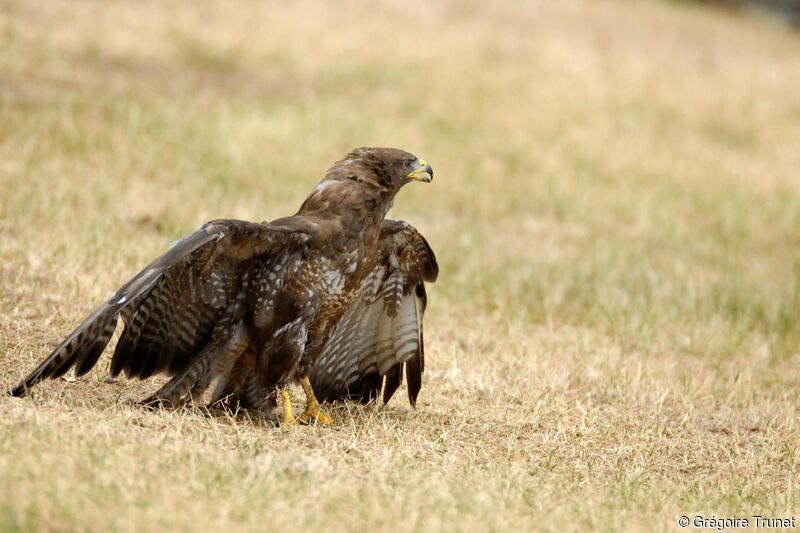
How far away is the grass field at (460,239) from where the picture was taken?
14.2ft

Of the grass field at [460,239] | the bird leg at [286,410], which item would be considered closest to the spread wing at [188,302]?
the grass field at [460,239]

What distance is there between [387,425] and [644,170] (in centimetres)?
851

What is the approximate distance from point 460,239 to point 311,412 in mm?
5035

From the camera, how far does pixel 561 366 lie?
Answer: 6.86 m

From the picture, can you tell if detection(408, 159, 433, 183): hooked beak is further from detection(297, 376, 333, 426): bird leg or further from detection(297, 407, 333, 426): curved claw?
detection(297, 407, 333, 426): curved claw

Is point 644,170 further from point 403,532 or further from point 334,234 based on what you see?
point 403,532

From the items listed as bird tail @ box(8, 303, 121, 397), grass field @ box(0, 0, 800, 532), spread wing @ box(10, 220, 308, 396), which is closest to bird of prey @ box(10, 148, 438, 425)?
spread wing @ box(10, 220, 308, 396)

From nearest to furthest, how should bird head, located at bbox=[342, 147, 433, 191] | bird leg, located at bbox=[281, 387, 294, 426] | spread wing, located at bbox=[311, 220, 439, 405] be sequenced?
1. bird leg, located at bbox=[281, 387, 294, 426]
2. bird head, located at bbox=[342, 147, 433, 191]
3. spread wing, located at bbox=[311, 220, 439, 405]

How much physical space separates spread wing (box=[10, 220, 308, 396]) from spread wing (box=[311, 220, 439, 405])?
771mm

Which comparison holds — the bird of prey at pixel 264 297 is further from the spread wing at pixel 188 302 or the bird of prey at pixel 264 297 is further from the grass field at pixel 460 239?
the grass field at pixel 460 239

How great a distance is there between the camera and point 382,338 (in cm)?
588

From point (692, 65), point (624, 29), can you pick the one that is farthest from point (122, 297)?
point (624, 29)

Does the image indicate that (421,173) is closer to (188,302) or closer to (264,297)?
(264,297)

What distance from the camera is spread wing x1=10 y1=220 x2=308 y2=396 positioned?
479 cm
